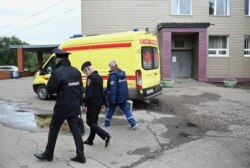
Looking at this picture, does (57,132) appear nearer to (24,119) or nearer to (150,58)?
(24,119)

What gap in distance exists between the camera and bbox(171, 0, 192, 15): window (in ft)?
83.6

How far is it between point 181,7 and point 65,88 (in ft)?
67.8

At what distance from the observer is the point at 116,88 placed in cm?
880

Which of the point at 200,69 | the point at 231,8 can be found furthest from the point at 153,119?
the point at 231,8

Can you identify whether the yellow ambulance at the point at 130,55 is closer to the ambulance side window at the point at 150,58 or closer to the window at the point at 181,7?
the ambulance side window at the point at 150,58

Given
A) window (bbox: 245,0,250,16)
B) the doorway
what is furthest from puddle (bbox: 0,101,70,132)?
window (bbox: 245,0,250,16)

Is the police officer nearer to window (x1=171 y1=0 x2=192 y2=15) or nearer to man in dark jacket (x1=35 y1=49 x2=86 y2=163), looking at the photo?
man in dark jacket (x1=35 y1=49 x2=86 y2=163)

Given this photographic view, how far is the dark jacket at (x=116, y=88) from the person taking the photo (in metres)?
8.76

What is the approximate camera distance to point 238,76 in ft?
85.3

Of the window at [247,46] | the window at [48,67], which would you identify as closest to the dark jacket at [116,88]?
the window at [48,67]

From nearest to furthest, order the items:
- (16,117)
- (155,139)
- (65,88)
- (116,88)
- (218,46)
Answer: (65,88)
(155,139)
(116,88)
(16,117)
(218,46)

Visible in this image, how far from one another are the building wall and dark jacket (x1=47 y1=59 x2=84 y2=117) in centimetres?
1876

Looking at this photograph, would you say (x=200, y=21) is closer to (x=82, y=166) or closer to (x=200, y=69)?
(x=200, y=69)

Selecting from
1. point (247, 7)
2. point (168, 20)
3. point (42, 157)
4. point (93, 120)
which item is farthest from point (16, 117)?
point (247, 7)
